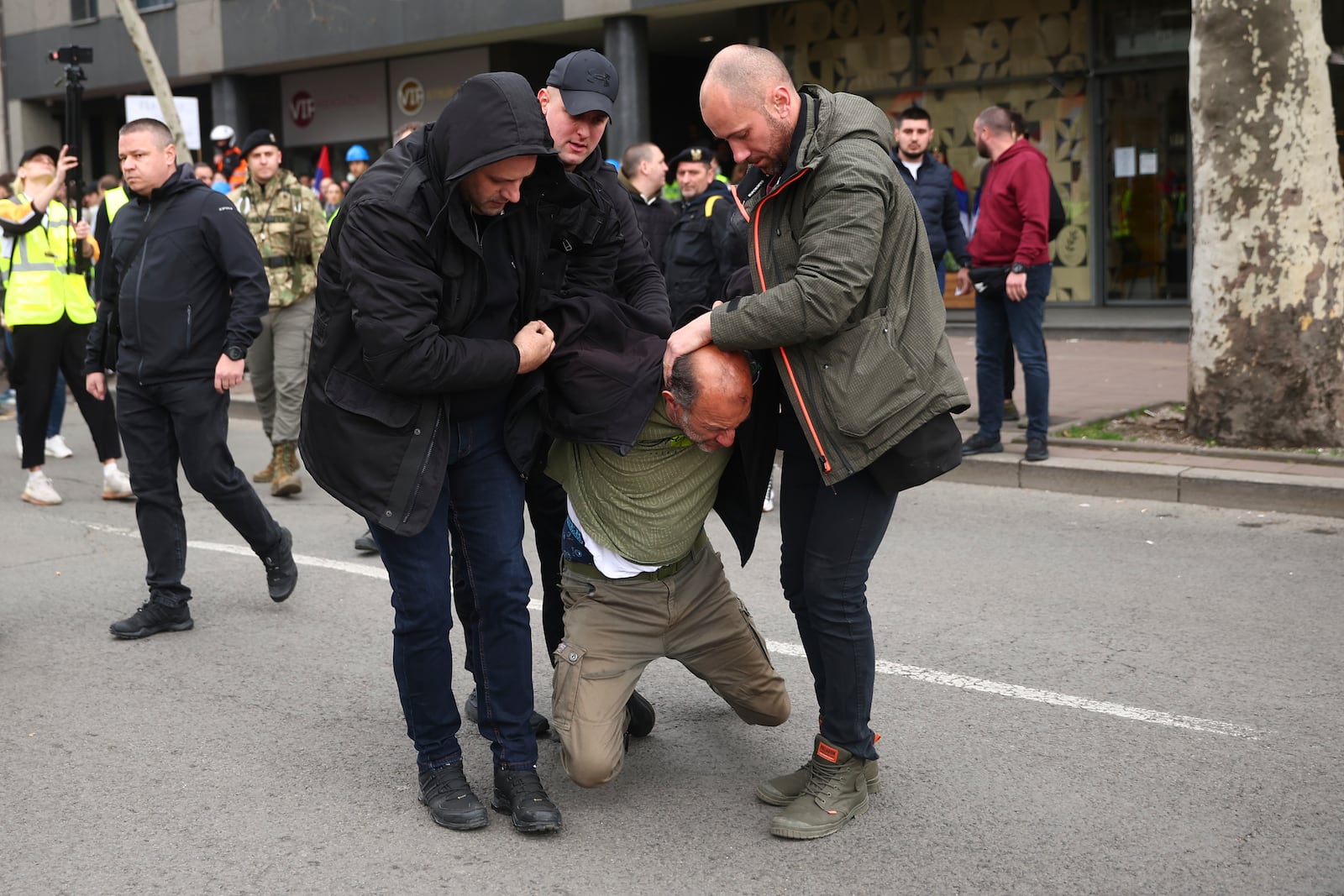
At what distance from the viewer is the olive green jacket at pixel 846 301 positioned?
3.36 meters

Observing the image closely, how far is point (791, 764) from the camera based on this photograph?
13.3ft

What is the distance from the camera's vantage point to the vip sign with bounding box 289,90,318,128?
78.4ft

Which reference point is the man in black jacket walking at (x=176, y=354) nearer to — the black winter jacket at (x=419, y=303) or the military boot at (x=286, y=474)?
the black winter jacket at (x=419, y=303)

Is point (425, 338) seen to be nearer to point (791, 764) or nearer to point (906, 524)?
point (791, 764)

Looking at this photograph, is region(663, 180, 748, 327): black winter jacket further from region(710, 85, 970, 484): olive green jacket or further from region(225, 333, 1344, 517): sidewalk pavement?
region(710, 85, 970, 484): olive green jacket

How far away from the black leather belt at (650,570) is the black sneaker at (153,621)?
2348mm

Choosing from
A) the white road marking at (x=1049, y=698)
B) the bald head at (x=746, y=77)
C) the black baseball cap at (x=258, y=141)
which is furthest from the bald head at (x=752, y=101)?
the black baseball cap at (x=258, y=141)

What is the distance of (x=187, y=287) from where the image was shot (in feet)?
18.6

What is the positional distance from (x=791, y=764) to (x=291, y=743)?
4.88 feet

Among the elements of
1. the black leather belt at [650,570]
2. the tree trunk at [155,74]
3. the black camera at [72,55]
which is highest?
the tree trunk at [155,74]

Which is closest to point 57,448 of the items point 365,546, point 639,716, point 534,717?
point 365,546

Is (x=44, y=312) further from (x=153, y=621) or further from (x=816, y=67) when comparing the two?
(x=816, y=67)

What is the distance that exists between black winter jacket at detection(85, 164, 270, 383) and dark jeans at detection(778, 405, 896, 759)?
2.77m

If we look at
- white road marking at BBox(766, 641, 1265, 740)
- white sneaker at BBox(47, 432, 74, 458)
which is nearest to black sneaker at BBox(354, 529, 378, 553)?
white road marking at BBox(766, 641, 1265, 740)
